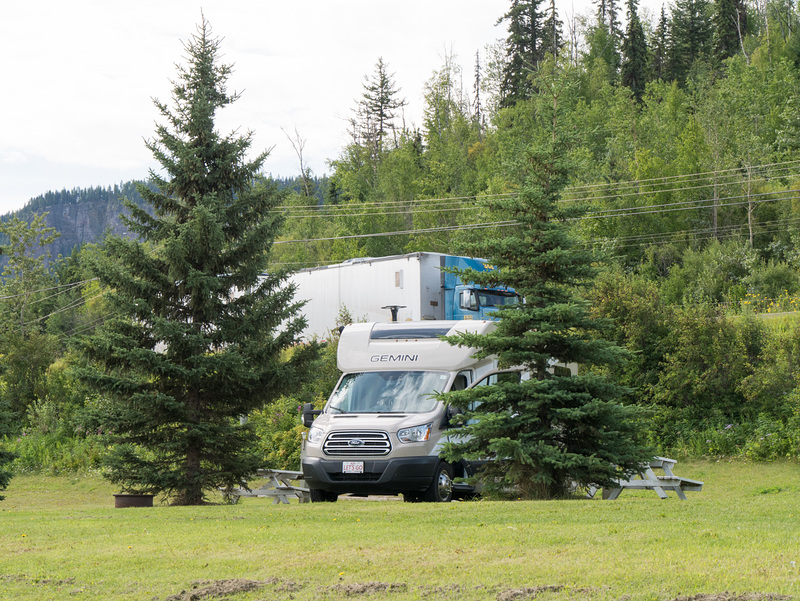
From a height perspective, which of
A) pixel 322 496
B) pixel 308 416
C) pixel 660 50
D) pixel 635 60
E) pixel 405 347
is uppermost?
pixel 660 50

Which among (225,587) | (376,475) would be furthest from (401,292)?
(225,587)

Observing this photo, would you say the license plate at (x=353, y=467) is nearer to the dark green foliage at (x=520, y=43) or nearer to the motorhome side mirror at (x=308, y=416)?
the motorhome side mirror at (x=308, y=416)

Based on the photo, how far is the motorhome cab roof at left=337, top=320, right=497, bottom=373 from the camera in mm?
14727

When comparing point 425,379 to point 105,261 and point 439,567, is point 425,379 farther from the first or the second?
point 439,567

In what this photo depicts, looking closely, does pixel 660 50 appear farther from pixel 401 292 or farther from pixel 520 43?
pixel 401 292

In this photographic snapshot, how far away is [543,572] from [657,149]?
48.5 m

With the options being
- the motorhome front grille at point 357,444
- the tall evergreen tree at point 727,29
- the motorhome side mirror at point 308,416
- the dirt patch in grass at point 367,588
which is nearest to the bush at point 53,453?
the motorhome side mirror at point 308,416

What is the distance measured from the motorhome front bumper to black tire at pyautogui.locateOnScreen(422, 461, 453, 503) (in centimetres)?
18

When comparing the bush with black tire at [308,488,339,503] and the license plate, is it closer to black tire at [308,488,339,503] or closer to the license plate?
black tire at [308,488,339,503]

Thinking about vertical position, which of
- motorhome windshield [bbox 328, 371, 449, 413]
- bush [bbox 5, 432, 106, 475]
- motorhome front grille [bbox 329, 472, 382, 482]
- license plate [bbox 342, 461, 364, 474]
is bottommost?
bush [bbox 5, 432, 106, 475]

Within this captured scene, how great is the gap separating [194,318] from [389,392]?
441 centimetres

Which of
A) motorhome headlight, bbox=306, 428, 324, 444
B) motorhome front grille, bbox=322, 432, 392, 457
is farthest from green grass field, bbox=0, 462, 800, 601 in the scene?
motorhome headlight, bbox=306, 428, 324, 444

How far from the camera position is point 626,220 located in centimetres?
4478

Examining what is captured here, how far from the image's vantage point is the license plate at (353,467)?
43.6 ft
